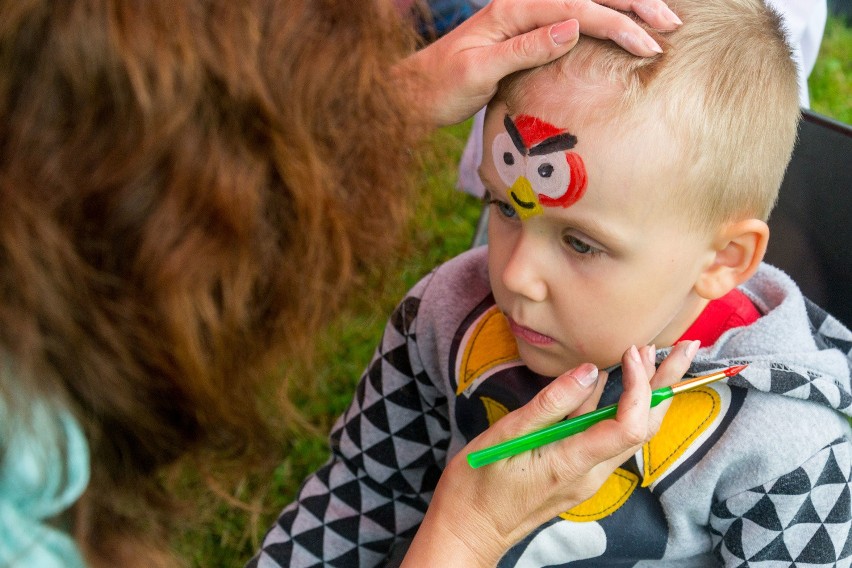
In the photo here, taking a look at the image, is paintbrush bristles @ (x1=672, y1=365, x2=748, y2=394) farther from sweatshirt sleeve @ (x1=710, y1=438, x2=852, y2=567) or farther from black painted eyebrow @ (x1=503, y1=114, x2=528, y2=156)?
black painted eyebrow @ (x1=503, y1=114, x2=528, y2=156)

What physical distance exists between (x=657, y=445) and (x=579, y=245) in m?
0.29

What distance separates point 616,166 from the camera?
975 millimetres

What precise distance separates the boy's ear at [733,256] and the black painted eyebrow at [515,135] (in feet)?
0.88

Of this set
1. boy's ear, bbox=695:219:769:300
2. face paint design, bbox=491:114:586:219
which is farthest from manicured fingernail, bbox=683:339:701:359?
face paint design, bbox=491:114:586:219

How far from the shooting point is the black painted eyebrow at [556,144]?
100 cm

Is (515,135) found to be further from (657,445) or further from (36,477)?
(36,477)

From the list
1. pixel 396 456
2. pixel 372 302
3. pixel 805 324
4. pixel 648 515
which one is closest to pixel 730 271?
pixel 805 324

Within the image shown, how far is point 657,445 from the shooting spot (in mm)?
1114

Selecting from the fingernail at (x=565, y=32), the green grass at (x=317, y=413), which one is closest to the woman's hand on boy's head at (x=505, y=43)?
Result: the fingernail at (x=565, y=32)

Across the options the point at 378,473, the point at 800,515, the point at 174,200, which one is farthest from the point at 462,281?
the point at 174,200

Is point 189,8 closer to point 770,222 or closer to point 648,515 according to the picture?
point 648,515

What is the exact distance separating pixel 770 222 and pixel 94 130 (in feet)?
3.68

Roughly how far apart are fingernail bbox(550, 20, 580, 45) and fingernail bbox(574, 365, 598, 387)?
383 mm

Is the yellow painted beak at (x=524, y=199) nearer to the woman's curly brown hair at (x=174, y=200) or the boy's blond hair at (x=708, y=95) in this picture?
the boy's blond hair at (x=708, y=95)
